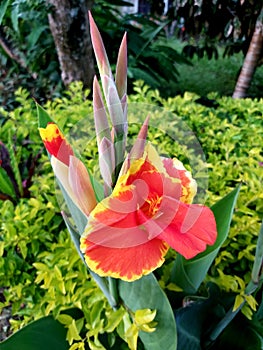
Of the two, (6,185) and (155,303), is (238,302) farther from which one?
(6,185)

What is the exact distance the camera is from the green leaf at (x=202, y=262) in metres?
0.71

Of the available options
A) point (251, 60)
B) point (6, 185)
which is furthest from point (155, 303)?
point (251, 60)

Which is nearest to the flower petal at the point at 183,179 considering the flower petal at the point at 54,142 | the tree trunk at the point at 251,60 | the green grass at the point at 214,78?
the flower petal at the point at 54,142

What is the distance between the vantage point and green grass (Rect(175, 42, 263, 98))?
406cm

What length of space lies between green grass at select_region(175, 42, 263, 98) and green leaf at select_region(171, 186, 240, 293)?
3080mm

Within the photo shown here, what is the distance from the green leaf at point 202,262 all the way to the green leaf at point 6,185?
2.07ft

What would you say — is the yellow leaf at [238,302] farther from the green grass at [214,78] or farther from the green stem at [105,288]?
the green grass at [214,78]

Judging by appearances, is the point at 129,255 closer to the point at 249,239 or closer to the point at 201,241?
the point at 201,241

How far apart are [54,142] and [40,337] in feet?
1.33

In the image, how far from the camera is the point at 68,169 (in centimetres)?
51

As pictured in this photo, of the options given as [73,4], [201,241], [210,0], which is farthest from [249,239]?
[210,0]

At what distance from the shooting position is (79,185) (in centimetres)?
51

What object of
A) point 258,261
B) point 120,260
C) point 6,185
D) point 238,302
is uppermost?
point 120,260

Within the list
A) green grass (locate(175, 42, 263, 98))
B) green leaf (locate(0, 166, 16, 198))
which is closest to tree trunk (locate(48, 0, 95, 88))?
green leaf (locate(0, 166, 16, 198))
